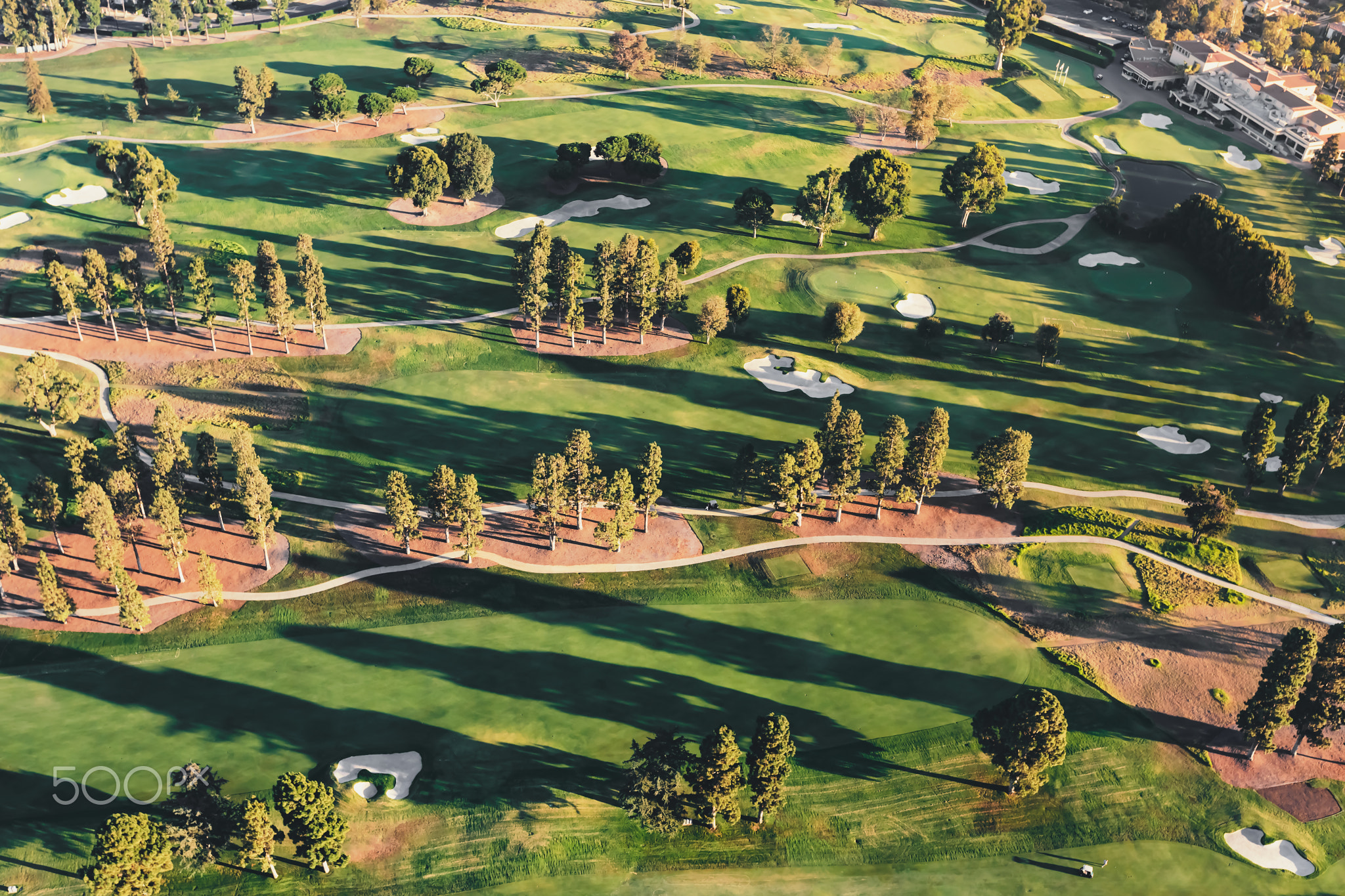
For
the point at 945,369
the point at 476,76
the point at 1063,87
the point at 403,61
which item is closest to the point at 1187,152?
the point at 1063,87

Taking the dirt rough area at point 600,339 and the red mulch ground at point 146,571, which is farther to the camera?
the dirt rough area at point 600,339

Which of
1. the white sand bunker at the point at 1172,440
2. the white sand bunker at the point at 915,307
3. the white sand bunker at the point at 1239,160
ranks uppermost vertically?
the white sand bunker at the point at 1239,160

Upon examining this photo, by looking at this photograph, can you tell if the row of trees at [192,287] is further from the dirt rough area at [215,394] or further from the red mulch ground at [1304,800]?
the red mulch ground at [1304,800]

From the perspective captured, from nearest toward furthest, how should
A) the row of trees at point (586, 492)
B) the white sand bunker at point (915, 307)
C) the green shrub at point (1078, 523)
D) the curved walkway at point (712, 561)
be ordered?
the curved walkway at point (712, 561)
the row of trees at point (586, 492)
the green shrub at point (1078, 523)
the white sand bunker at point (915, 307)

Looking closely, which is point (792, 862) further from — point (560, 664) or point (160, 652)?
point (160, 652)

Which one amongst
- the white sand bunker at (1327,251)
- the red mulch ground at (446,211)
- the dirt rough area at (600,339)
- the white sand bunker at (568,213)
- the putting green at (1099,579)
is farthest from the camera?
the white sand bunker at (1327,251)

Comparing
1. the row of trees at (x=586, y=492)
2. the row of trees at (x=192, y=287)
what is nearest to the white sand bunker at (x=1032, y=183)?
the row of trees at (x=586, y=492)

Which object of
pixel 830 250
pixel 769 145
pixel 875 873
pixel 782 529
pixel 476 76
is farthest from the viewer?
pixel 476 76
